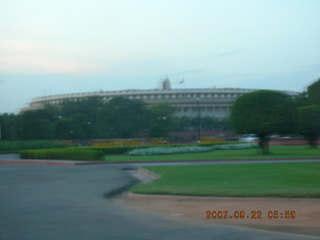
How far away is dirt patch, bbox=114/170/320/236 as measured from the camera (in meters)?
9.03

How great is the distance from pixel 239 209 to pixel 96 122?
65.3 metres

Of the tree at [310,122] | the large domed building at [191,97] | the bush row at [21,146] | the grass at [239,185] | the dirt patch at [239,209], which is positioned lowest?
the dirt patch at [239,209]

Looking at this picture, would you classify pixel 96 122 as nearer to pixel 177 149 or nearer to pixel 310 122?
pixel 177 149

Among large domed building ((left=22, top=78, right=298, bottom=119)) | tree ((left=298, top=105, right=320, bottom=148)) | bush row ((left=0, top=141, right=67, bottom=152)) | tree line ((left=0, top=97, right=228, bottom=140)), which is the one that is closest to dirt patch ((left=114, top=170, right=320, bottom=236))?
tree ((left=298, top=105, right=320, bottom=148))

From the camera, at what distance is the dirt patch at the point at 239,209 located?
29.6 ft

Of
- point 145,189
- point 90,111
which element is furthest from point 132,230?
point 90,111

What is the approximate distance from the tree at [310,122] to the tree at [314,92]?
22370 millimetres

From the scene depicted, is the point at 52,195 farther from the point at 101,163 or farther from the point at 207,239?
the point at 101,163

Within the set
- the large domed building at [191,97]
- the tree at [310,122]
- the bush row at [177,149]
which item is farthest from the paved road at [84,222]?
the large domed building at [191,97]

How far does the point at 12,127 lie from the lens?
6456 centimetres

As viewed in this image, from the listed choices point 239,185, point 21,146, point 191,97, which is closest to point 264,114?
point 239,185

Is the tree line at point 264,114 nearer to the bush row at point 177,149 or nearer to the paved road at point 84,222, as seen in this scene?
the bush row at point 177,149

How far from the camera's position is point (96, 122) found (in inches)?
2943

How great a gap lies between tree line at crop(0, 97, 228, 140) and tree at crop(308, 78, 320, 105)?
22.5 m
